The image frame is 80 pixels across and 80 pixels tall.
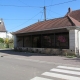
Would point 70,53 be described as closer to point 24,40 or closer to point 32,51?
point 32,51

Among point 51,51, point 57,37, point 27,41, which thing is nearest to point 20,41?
point 27,41

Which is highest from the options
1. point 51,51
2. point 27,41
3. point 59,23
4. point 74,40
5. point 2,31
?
point 2,31

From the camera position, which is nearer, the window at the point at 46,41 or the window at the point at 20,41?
the window at the point at 46,41

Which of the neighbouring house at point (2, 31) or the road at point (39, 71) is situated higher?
the neighbouring house at point (2, 31)

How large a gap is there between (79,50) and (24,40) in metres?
11.3

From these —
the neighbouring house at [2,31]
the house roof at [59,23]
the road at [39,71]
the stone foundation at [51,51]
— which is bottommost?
the road at [39,71]

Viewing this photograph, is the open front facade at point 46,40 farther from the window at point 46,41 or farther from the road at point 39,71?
the road at point 39,71

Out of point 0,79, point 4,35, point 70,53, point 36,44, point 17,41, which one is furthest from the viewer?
point 4,35

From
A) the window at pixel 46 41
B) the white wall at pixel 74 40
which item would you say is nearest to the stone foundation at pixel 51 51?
the white wall at pixel 74 40

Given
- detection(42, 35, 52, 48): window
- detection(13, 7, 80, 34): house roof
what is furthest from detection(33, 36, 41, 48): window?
detection(13, 7, 80, 34): house roof

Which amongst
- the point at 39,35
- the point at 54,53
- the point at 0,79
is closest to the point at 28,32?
the point at 39,35

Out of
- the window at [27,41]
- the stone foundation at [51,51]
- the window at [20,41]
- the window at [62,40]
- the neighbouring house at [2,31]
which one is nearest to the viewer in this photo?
the stone foundation at [51,51]

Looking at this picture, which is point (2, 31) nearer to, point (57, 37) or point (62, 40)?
point (57, 37)

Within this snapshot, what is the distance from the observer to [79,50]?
71.2 ft
